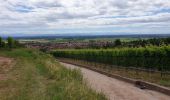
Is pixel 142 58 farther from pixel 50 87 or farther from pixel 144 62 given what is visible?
pixel 50 87

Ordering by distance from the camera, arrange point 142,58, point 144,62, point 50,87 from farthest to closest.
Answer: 1. point 142,58
2. point 144,62
3. point 50,87

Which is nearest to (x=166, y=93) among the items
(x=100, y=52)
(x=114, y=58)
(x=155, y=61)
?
(x=155, y=61)

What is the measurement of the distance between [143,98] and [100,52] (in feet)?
111

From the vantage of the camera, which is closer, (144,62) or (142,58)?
(144,62)

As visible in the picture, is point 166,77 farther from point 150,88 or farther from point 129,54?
Answer: point 129,54

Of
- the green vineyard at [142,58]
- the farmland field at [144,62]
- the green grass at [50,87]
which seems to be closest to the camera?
the green grass at [50,87]

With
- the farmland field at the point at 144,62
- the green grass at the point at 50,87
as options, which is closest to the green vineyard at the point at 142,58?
the farmland field at the point at 144,62

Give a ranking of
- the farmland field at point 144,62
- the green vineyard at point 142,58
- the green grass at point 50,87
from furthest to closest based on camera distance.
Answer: the green vineyard at point 142,58, the farmland field at point 144,62, the green grass at point 50,87

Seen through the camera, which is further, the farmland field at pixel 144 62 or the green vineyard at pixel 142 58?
the green vineyard at pixel 142 58

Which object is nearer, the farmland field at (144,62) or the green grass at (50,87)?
the green grass at (50,87)

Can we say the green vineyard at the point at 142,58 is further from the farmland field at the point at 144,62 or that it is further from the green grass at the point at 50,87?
the green grass at the point at 50,87

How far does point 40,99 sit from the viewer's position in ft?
36.2

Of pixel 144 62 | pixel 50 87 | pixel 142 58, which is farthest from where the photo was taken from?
pixel 142 58

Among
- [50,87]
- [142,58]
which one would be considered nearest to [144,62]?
[142,58]
